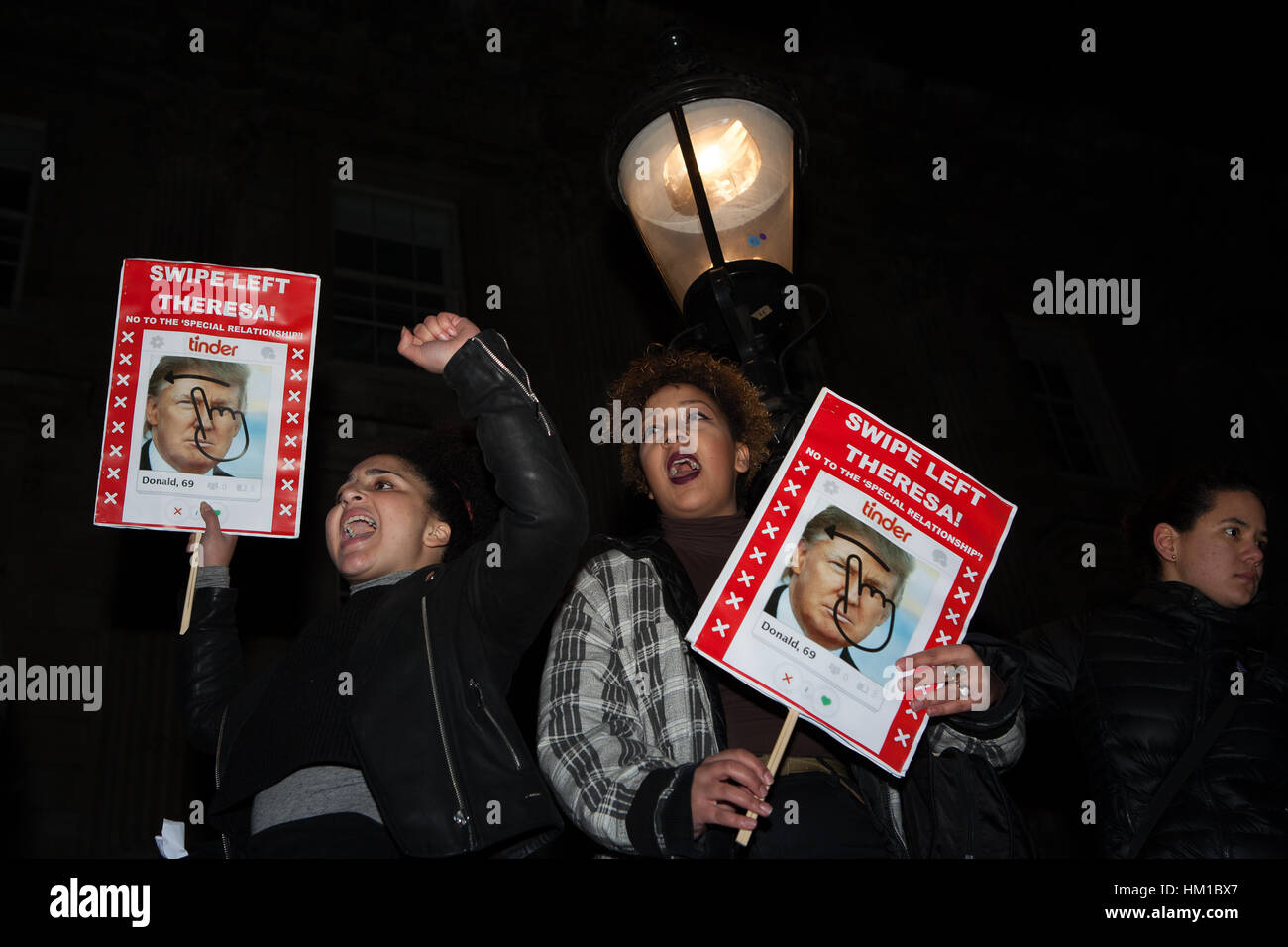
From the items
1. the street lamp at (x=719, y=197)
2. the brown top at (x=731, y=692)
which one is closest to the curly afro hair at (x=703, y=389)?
the street lamp at (x=719, y=197)

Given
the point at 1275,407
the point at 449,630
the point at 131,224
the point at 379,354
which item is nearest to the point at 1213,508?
the point at 449,630

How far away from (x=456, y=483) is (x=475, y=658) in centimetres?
114

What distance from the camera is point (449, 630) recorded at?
3.77 metres

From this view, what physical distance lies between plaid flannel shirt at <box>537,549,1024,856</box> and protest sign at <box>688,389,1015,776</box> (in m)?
0.29

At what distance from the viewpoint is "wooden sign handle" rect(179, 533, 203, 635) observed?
4.27m

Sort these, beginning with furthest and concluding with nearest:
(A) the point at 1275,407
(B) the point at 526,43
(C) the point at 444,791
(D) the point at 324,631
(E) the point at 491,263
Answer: (A) the point at 1275,407 → (B) the point at 526,43 → (E) the point at 491,263 → (D) the point at 324,631 → (C) the point at 444,791

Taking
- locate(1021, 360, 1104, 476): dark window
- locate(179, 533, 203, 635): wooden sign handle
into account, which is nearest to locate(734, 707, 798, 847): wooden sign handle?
locate(179, 533, 203, 635): wooden sign handle

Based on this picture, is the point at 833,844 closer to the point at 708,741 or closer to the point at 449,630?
the point at 708,741

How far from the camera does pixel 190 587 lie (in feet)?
14.1

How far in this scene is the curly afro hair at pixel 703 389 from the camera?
4949mm

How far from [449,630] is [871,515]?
4.29 feet

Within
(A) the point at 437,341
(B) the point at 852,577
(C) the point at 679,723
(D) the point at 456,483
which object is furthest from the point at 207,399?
(B) the point at 852,577

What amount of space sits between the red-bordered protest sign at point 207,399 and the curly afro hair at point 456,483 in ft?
1.46

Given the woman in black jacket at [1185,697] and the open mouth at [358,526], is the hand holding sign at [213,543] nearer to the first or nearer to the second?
the open mouth at [358,526]
